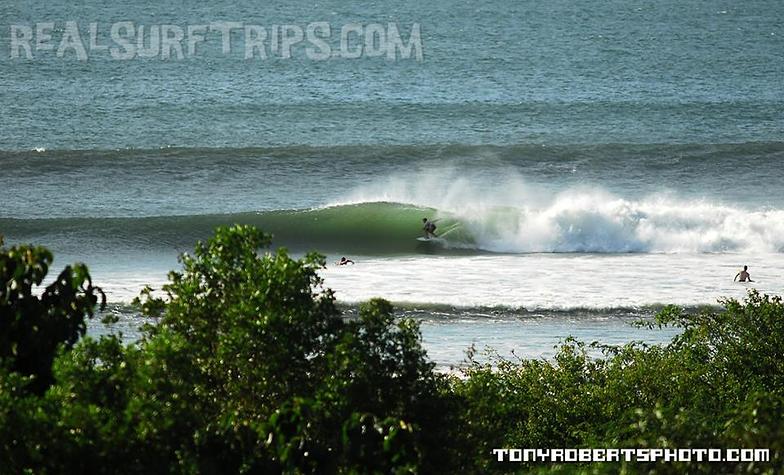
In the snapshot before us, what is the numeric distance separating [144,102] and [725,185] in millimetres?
25275

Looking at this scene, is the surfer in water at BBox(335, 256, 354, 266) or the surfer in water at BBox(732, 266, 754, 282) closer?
the surfer in water at BBox(732, 266, 754, 282)

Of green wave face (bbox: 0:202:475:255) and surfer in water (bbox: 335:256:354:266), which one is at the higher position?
green wave face (bbox: 0:202:475:255)

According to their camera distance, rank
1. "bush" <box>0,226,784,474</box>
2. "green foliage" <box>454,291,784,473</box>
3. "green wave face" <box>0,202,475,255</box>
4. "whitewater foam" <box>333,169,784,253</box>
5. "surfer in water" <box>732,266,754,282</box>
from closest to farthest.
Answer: "bush" <box>0,226,784,474</box>, "green foliage" <box>454,291,784,473</box>, "surfer in water" <box>732,266,754,282</box>, "whitewater foam" <box>333,169,784,253</box>, "green wave face" <box>0,202,475,255</box>

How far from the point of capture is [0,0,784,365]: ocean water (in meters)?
30.1

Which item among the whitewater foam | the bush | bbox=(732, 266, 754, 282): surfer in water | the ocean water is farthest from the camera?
the whitewater foam

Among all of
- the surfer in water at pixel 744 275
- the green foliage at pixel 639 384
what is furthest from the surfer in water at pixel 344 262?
the green foliage at pixel 639 384

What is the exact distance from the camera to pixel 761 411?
10836mm

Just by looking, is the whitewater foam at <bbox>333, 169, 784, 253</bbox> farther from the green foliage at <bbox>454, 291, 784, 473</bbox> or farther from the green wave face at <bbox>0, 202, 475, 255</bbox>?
the green foliage at <bbox>454, 291, 784, 473</bbox>

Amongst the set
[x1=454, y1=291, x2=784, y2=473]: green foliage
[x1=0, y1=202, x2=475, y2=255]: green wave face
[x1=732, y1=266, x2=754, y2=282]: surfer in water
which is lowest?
[x1=454, y1=291, x2=784, y2=473]: green foliage

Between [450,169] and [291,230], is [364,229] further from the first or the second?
[450,169]

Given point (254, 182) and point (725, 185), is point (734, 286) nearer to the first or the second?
point (725, 185)

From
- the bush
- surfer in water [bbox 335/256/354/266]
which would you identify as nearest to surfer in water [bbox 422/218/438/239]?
surfer in water [bbox 335/256/354/266]

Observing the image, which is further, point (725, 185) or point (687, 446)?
point (725, 185)

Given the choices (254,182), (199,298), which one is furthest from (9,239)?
(199,298)
